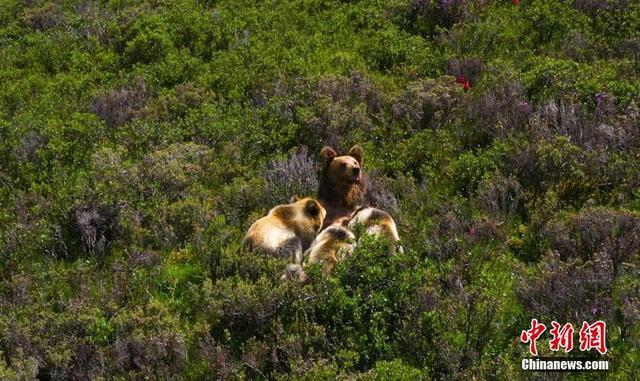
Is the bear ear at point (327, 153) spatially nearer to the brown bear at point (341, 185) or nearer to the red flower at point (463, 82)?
the brown bear at point (341, 185)

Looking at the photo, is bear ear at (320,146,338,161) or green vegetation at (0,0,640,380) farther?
bear ear at (320,146,338,161)

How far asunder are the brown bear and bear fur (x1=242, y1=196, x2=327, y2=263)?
16.7 inches

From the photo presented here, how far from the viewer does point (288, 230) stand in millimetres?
8453

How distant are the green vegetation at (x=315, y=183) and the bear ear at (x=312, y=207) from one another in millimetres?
966

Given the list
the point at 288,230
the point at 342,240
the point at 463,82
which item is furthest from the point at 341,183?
the point at 463,82

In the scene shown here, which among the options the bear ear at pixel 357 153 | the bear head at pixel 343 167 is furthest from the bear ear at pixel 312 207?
the bear ear at pixel 357 153

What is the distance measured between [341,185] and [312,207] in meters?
0.73

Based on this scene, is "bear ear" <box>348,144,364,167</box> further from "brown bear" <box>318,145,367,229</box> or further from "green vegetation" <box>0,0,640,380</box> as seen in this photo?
"green vegetation" <box>0,0,640,380</box>

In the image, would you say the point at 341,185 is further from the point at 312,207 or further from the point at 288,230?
the point at 288,230

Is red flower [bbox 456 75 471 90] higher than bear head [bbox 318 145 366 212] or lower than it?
lower

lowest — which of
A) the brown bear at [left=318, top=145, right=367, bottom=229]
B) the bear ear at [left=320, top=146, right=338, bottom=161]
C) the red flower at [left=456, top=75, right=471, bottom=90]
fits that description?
the red flower at [left=456, top=75, right=471, bottom=90]

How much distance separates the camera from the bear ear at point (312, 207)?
874 cm

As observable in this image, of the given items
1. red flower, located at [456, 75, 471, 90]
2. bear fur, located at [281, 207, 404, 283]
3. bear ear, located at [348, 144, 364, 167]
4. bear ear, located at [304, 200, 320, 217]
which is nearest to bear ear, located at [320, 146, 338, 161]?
bear ear, located at [348, 144, 364, 167]

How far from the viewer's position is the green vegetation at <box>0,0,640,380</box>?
6672 millimetres
